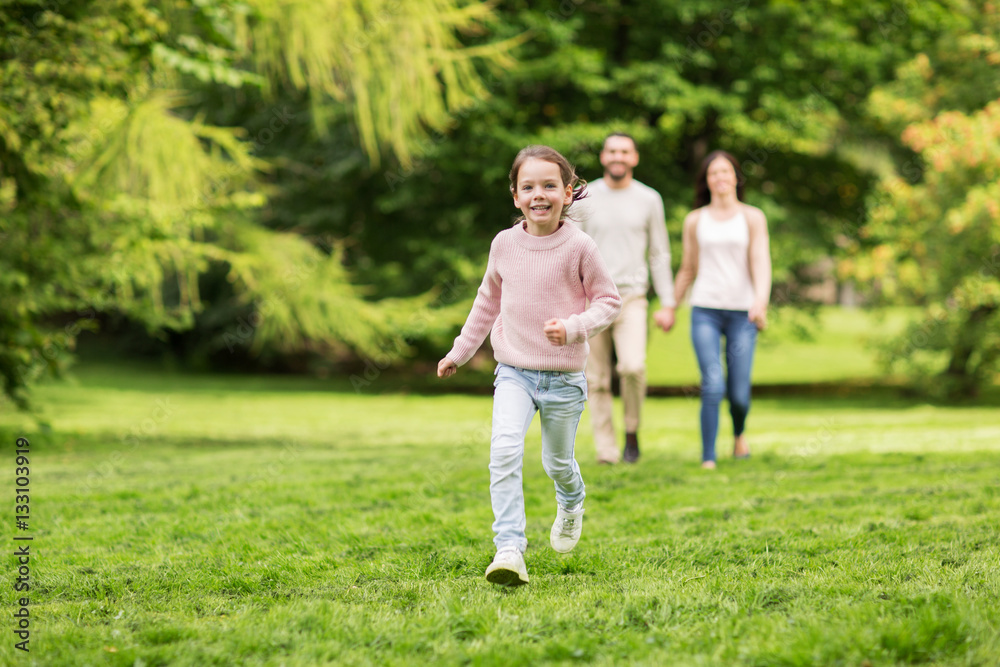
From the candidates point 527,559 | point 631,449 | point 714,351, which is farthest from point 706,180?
point 527,559

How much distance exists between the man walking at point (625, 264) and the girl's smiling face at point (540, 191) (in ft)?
8.67

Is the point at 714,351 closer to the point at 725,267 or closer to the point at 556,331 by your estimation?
the point at 725,267

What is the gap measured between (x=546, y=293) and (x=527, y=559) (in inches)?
43.9

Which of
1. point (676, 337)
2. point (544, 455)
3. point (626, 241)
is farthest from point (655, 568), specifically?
point (676, 337)

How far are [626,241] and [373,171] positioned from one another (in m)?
12.2

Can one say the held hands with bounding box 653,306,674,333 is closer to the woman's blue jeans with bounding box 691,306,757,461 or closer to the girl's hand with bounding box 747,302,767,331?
the woman's blue jeans with bounding box 691,306,757,461

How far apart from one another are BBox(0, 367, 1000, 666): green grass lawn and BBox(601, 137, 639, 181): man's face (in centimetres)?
204

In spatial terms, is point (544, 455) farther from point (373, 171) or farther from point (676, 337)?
point (676, 337)

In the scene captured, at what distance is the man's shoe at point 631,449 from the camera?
6.66 m

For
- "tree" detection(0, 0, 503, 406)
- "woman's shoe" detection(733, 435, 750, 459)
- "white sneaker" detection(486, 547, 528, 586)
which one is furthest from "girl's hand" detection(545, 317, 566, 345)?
"tree" detection(0, 0, 503, 406)

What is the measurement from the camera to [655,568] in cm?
364

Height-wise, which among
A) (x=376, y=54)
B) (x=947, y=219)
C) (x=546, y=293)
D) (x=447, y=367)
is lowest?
(x=447, y=367)

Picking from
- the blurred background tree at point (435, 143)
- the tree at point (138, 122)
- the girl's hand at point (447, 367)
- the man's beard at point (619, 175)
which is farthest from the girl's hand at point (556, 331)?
the blurred background tree at point (435, 143)

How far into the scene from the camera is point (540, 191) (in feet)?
11.8
